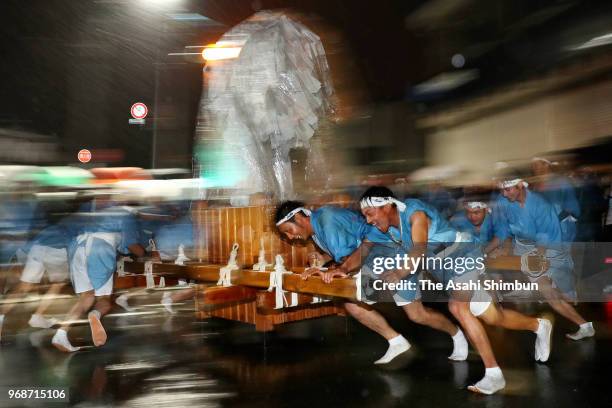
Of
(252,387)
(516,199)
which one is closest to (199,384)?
(252,387)

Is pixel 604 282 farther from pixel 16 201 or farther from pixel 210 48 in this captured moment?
pixel 16 201

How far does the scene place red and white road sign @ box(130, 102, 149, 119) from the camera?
35.2 feet

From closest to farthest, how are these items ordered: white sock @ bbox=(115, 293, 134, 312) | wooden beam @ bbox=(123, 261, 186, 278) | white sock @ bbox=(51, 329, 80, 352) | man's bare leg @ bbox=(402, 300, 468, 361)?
man's bare leg @ bbox=(402, 300, 468, 361) → white sock @ bbox=(51, 329, 80, 352) → wooden beam @ bbox=(123, 261, 186, 278) → white sock @ bbox=(115, 293, 134, 312)

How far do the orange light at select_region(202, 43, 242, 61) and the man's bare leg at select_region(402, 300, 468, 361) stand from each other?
10.7 ft

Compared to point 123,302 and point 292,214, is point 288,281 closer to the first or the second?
point 292,214

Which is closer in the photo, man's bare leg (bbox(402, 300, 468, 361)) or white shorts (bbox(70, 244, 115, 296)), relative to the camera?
man's bare leg (bbox(402, 300, 468, 361))

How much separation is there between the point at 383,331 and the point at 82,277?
2.81 metres

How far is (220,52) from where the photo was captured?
223 inches

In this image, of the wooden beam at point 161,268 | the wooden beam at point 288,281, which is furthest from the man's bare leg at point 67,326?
the wooden beam at point 288,281

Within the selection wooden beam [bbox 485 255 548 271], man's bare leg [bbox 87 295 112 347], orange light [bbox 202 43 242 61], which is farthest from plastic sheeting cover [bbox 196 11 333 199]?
wooden beam [bbox 485 255 548 271]

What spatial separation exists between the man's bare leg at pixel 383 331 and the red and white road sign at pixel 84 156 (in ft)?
36.3

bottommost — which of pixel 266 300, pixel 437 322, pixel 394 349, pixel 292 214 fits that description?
pixel 394 349

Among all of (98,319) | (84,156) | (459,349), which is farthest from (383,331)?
(84,156)

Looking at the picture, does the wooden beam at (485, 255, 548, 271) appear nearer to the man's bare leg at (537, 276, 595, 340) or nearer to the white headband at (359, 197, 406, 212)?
the man's bare leg at (537, 276, 595, 340)
